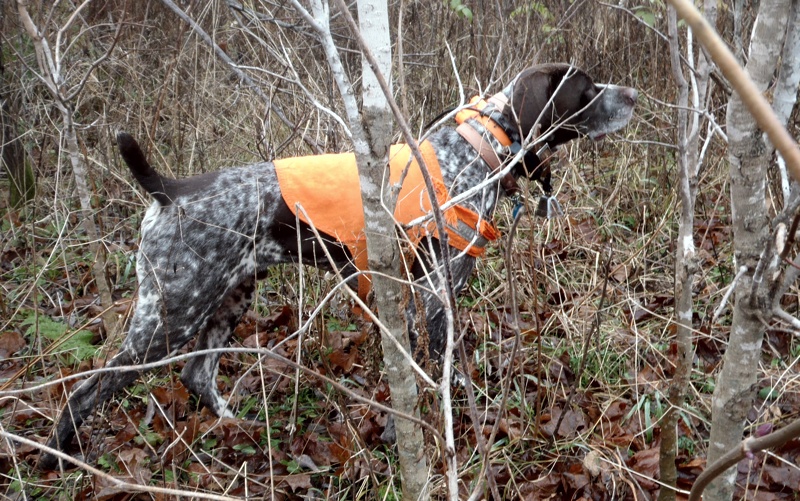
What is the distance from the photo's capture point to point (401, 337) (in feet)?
7.50

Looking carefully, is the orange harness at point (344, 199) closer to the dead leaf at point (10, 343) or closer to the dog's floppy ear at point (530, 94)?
the dog's floppy ear at point (530, 94)

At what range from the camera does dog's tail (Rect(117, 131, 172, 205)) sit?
3162 mm

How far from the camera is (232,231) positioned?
330cm

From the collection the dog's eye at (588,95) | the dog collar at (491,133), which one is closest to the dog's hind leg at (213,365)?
the dog collar at (491,133)

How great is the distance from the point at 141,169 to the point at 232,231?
1.55 feet

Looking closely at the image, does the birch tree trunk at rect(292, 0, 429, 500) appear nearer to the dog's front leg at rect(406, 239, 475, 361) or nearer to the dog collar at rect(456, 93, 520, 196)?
the dog's front leg at rect(406, 239, 475, 361)

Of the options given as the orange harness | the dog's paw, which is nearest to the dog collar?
the dog's paw

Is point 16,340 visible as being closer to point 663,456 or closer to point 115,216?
point 115,216

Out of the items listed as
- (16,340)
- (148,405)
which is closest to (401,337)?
(148,405)

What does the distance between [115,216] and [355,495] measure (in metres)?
3.73

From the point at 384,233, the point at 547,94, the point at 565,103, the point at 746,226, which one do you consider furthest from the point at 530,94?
the point at 746,226

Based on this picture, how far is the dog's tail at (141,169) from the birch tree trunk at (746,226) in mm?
2404

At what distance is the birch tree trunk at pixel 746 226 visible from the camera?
5.24 ft

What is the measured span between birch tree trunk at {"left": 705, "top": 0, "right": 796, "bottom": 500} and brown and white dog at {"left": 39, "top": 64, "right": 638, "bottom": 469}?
1355mm
